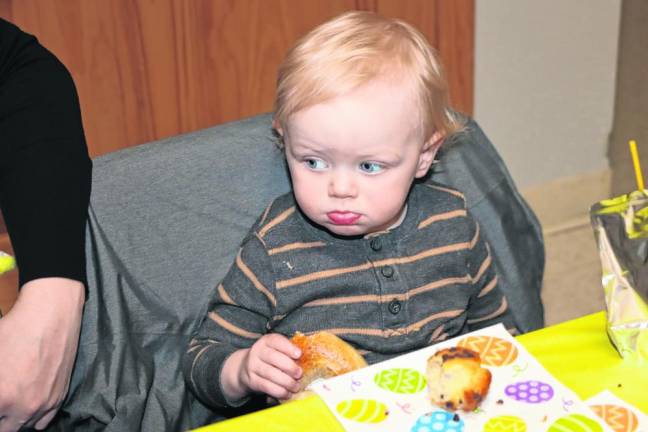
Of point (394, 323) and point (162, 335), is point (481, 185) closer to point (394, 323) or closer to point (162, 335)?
point (394, 323)

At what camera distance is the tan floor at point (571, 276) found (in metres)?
2.33

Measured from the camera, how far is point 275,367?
981mm

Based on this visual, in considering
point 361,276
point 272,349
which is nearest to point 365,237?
point 361,276

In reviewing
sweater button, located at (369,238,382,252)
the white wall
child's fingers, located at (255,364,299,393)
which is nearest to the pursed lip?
sweater button, located at (369,238,382,252)

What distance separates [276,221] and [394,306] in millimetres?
198

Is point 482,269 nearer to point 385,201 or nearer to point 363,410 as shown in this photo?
point 385,201

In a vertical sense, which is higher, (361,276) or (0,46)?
(0,46)

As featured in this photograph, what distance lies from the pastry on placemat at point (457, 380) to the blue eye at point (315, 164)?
0.30 meters

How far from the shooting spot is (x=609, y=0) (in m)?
2.32

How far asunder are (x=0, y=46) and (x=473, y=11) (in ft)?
4.19

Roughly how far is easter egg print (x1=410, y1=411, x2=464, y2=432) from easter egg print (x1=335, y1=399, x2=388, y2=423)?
0.04 metres

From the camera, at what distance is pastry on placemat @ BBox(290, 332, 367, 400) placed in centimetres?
100

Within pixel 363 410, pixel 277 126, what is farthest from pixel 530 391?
pixel 277 126

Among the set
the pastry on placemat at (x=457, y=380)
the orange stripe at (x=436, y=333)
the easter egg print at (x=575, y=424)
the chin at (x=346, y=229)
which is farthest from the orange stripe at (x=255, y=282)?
the easter egg print at (x=575, y=424)
